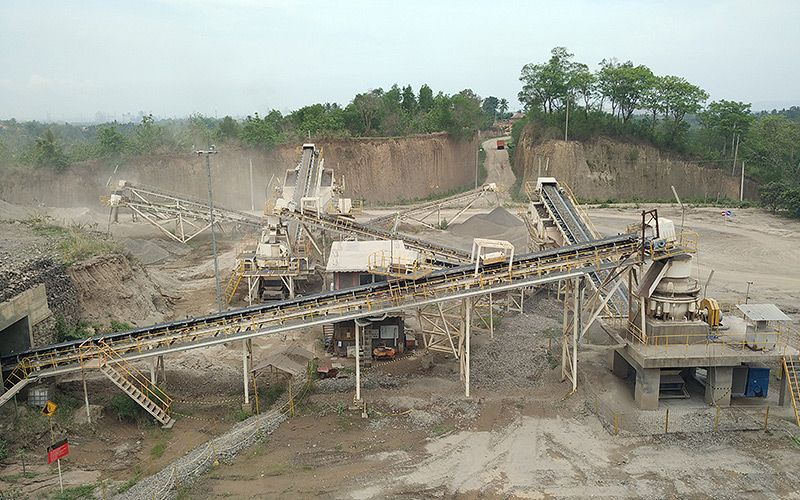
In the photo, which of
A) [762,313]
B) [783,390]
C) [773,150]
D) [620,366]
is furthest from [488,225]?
[773,150]

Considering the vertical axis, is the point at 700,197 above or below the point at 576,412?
above

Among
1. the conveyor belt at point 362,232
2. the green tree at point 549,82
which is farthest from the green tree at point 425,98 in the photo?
the conveyor belt at point 362,232

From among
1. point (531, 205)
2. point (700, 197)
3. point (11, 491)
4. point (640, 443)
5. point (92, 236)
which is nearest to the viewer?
point (11, 491)

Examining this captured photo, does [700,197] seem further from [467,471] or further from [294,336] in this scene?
[467,471]

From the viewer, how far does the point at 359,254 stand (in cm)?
2780

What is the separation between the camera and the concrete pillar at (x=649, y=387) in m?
20.7

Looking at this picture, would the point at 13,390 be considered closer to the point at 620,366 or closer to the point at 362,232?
the point at 362,232

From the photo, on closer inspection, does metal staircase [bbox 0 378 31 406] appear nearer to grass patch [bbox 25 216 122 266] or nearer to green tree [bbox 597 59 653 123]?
grass patch [bbox 25 216 122 266]

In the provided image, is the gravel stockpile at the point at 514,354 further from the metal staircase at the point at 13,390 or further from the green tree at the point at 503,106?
the green tree at the point at 503,106

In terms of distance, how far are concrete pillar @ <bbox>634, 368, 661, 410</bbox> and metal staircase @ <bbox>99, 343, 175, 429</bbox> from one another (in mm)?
16246

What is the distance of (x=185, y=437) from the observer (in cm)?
2005

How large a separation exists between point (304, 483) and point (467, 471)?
4736mm

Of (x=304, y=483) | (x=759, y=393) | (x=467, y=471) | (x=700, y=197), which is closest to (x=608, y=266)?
(x=759, y=393)

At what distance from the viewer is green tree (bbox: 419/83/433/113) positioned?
90188mm
